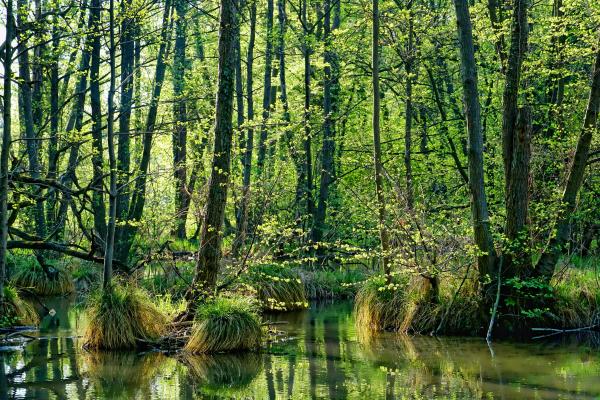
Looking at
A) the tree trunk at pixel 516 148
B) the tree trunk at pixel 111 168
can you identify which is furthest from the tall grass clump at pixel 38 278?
the tree trunk at pixel 516 148

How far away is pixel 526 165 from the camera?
41.0ft

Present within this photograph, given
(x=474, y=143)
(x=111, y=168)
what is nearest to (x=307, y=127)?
(x=474, y=143)

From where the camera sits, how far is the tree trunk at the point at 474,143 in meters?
12.4

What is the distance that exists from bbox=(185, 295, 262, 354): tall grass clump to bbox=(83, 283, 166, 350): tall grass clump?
0.78 metres

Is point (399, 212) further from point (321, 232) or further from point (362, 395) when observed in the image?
point (321, 232)

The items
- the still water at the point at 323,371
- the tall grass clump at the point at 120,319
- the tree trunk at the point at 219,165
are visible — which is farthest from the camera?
the tree trunk at the point at 219,165

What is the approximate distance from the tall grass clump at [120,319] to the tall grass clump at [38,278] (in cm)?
725

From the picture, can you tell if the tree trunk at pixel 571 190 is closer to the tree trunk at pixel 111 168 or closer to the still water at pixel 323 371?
the still water at pixel 323 371

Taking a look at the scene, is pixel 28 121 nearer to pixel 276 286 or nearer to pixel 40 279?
pixel 40 279

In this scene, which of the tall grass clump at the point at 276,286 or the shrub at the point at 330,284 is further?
the shrub at the point at 330,284

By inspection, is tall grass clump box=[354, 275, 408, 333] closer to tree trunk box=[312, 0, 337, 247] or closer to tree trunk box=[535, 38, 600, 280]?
tree trunk box=[535, 38, 600, 280]

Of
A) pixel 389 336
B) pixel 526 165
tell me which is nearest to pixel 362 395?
pixel 389 336

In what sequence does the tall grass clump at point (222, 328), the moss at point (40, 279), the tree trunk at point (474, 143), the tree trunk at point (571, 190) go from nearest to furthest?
the tall grass clump at point (222, 328), the tree trunk at point (474, 143), the tree trunk at point (571, 190), the moss at point (40, 279)

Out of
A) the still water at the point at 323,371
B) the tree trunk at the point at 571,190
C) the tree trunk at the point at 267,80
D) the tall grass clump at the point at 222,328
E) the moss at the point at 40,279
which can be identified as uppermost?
the tree trunk at the point at 267,80
